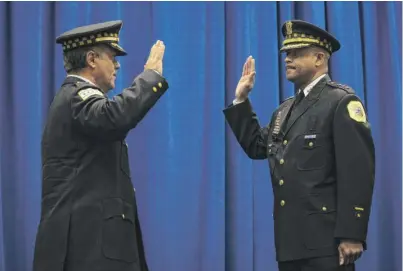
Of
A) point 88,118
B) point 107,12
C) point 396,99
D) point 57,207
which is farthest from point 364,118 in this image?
point 107,12

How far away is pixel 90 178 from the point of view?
4.79ft

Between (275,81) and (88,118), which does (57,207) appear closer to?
(88,118)

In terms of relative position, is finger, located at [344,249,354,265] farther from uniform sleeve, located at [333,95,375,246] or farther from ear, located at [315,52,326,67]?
ear, located at [315,52,326,67]

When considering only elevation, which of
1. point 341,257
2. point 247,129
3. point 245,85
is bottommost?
point 341,257

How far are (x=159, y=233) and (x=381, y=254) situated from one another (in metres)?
1.16

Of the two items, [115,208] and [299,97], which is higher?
[299,97]

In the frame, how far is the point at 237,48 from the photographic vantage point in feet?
9.25

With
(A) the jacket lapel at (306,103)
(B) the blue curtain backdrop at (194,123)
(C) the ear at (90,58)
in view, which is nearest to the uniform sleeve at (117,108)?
(C) the ear at (90,58)

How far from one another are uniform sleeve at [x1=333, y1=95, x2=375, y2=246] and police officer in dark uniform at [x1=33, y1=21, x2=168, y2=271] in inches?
22.0

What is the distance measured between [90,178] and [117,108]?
8.6 inches

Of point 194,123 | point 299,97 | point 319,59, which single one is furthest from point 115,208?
point 194,123

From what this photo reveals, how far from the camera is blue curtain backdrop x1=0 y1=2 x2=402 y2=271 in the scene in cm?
273

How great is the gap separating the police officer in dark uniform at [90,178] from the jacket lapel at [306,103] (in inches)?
19.2

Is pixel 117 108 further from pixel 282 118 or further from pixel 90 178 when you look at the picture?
pixel 282 118
